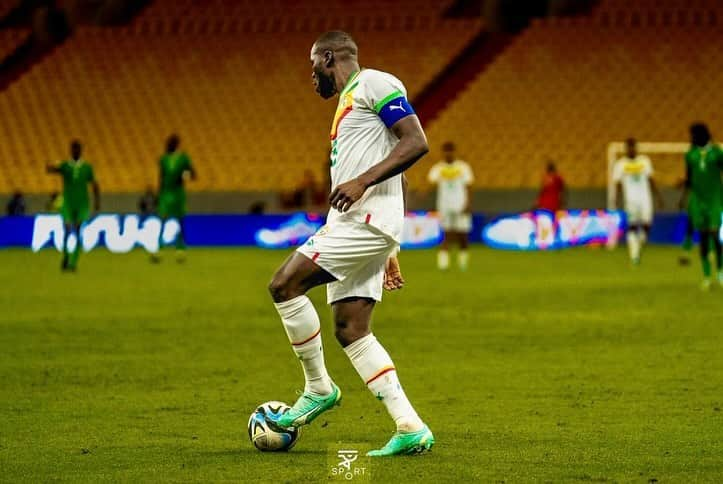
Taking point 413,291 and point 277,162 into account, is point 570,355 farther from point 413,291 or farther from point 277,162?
point 277,162

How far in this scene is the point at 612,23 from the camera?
3266 cm

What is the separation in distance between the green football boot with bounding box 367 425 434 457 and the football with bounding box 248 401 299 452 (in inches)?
17.9

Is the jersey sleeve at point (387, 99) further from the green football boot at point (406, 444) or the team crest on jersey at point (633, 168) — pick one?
the team crest on jersey at point (633, 168)

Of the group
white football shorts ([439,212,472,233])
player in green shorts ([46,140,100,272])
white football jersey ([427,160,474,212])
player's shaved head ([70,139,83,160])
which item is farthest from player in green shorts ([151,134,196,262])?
white football shorts ([439,212,472,233])

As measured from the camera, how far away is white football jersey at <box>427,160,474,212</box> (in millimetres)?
22656

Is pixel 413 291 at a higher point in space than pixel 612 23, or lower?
lower

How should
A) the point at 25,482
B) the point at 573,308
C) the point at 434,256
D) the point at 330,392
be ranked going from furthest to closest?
the point at 434,256 → the point at 573,308 → the point at 330,392 → the point at 25,482

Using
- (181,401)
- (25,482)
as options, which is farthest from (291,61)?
(25,482)

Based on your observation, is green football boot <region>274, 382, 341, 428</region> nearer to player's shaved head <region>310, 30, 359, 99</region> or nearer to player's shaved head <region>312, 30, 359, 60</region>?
player's shaved head <region>310, 30, 359, 99</region>

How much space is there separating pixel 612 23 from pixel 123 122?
11.7 meters

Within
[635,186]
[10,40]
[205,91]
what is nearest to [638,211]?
[635,186]

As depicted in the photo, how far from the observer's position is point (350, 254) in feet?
19.9

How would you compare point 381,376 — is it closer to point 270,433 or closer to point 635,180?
point 270,433

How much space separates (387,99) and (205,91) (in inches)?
1111
